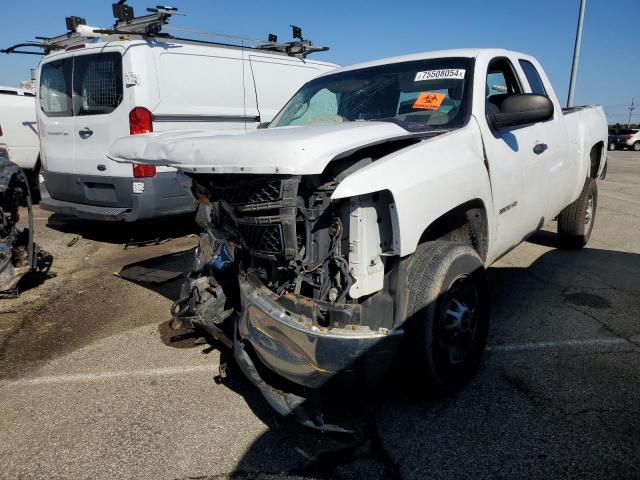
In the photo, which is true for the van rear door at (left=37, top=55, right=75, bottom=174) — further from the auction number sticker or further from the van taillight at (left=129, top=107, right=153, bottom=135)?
the auction number sticker

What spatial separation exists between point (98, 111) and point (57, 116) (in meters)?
0.96

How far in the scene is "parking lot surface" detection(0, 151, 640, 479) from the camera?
2.36 metres

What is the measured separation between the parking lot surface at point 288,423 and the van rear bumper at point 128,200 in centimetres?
159

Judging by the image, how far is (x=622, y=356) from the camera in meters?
3.27

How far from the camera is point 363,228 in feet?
7.47

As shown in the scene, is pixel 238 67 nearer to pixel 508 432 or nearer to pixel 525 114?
pixel 525 114

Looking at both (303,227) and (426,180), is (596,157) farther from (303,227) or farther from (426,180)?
(303,227)

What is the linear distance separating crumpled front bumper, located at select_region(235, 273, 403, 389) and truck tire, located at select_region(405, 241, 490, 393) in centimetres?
25

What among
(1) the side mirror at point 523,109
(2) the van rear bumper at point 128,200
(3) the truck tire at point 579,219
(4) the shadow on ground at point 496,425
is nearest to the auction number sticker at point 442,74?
(1) the side mirror at point 523,109

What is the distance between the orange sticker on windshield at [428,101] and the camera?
3383mm

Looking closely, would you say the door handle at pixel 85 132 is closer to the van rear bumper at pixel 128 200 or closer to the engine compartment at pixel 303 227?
the van rear bumper at pixel 128 200

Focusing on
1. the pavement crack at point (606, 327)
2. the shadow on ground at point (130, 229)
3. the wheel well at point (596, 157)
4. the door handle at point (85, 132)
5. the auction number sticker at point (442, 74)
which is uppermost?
the auction number sticker at point (442, 74)

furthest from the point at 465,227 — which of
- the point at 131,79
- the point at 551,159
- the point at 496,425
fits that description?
the point at 131,79

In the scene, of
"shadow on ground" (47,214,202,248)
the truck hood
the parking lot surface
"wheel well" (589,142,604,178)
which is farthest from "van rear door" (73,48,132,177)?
"wheel well" (589,142,604,178)
